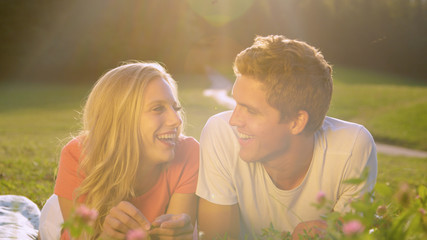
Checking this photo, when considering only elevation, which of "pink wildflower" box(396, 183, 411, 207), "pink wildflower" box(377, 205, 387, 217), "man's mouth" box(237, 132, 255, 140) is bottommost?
"man's mouth" box(237, 132, 255, 140)

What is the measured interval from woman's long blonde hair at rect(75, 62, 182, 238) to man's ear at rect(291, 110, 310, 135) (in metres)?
1.02

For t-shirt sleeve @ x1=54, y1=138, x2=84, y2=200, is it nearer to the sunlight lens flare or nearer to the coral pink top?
the coral pink top

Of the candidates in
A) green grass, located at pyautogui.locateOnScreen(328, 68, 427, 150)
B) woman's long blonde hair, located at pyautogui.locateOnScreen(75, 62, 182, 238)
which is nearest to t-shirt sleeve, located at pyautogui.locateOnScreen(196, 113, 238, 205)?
woman's long blonde hair, located at pyautogui.locateOnScreen(75, 62, 182, 238)

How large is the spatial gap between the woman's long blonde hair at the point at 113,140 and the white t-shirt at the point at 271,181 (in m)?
0.50

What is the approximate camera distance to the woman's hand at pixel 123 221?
259 cm

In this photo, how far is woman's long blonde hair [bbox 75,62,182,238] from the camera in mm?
3268

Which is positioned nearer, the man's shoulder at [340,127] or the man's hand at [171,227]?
the man's hand at [171,227]

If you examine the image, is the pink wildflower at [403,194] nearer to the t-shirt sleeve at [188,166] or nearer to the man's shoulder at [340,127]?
the man's shoulder at [340,127]

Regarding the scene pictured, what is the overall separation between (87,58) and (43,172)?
84.3 feet

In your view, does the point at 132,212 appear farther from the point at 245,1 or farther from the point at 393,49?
the point at 245,1

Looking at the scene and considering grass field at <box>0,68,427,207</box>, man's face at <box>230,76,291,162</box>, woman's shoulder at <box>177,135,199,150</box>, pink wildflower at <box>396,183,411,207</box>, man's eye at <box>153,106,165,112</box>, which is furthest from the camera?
grass field at <box>0,68,427,207</box>

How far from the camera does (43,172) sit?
720 centimetres

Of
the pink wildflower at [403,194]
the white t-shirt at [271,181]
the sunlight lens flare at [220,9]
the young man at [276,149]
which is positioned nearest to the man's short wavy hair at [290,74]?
the young man at [276,149]

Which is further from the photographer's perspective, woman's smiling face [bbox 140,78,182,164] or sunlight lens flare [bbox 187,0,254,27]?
sunlight lens flare [bbox 187,0,254,27]
